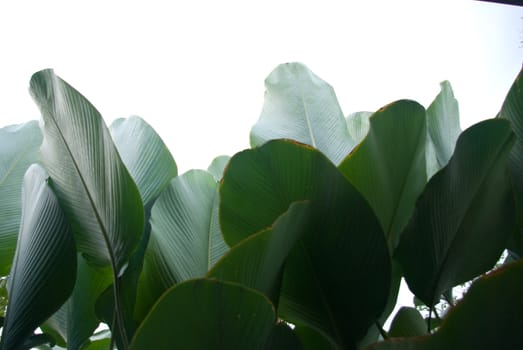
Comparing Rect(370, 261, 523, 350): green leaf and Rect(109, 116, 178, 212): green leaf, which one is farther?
Rect(109, 116, 178, 212): green leaf

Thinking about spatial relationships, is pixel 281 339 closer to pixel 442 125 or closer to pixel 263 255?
pixel 263 255

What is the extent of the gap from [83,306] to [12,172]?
154 millimetres

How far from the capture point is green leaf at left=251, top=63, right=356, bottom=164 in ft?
1.50

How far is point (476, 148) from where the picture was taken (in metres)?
0.32

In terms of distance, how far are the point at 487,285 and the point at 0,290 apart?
22.0 inches

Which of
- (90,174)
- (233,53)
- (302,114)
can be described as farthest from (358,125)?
(233,53)

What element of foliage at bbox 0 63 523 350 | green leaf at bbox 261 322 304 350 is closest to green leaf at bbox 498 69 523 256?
foliage at bbox 0 63 523 350

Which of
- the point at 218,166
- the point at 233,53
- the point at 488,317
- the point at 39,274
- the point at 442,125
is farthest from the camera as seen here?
the point at 233,53

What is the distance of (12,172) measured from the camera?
1.52ft

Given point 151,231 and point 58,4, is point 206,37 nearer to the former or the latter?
point 58,4

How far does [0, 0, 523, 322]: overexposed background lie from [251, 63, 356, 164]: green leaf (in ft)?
6.61

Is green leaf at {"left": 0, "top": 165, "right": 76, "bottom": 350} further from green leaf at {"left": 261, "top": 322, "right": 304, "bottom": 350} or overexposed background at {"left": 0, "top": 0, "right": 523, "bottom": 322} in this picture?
overexposed background at {"left": 0, "top": 0, "right": 523, "bottom": 322}

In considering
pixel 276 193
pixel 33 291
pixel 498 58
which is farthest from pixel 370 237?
pixel 498 58

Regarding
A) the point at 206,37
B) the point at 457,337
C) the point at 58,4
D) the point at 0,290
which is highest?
the point at 58,4
